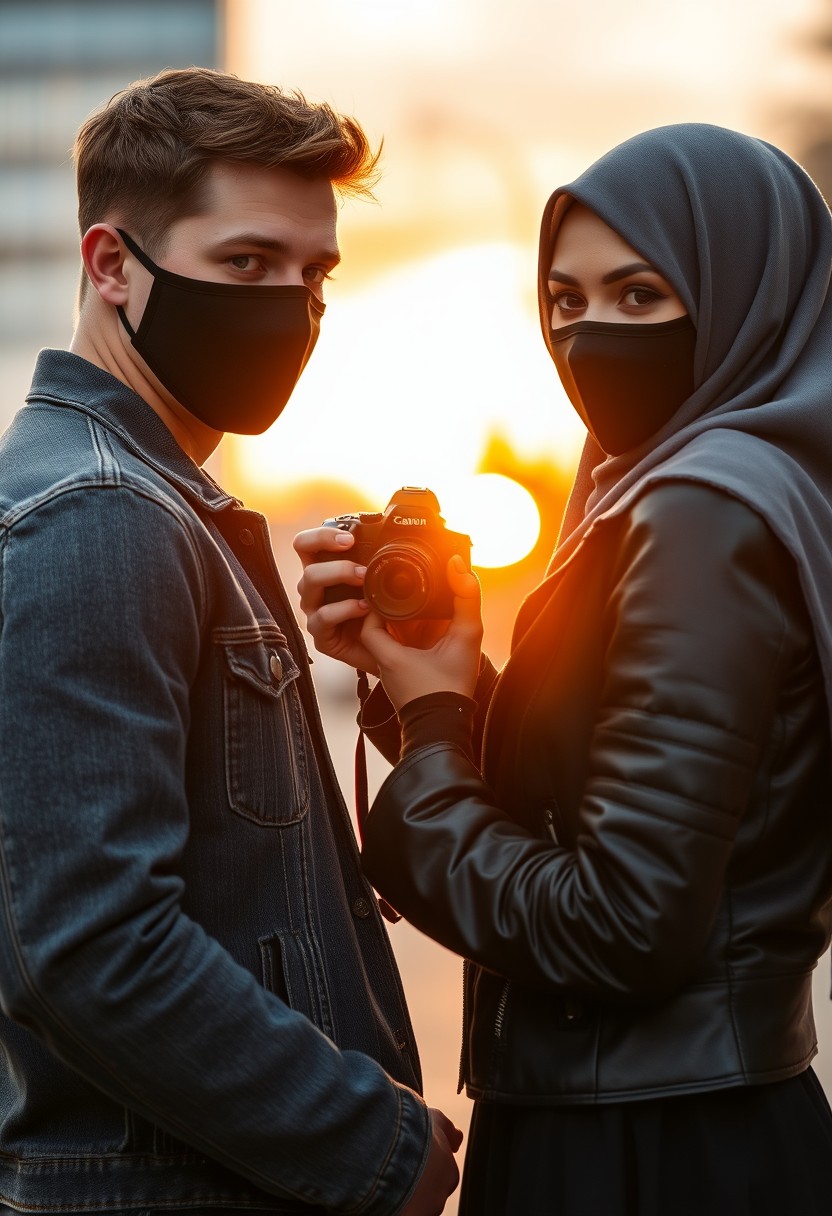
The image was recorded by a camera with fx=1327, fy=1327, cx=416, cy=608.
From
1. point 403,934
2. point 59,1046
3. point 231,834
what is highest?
point 231,834

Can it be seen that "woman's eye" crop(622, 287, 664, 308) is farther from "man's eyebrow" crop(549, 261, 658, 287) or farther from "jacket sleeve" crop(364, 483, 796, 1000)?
"jacket sleeve" crop(364, 483, 796, 1000)

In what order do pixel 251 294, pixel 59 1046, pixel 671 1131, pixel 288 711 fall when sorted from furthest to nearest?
pixel 251 294
pixel 288 711
pixel 671 1131
pixel 59 1046

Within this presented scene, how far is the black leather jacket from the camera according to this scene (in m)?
1.68

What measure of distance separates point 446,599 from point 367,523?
260 millimetres

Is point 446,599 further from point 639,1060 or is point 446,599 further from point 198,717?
point 639,1060

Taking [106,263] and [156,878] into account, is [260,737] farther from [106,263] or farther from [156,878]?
[106,263]

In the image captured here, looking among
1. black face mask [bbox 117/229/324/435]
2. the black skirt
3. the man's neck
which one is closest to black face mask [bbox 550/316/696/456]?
black face mask [bbox 117/229/324/435]

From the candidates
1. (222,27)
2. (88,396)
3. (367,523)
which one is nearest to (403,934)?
(367,523)

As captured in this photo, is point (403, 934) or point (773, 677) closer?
point (773, 677)

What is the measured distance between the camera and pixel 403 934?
7.57 m

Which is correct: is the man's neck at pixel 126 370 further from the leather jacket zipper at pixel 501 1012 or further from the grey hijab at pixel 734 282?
the leather jacket zipper at pixel 501 1012

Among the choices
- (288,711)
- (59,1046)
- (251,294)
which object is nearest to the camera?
(59,1046)

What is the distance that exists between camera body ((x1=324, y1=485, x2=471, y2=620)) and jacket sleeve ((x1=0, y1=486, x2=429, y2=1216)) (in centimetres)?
54

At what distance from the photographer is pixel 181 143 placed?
208 centimetres
